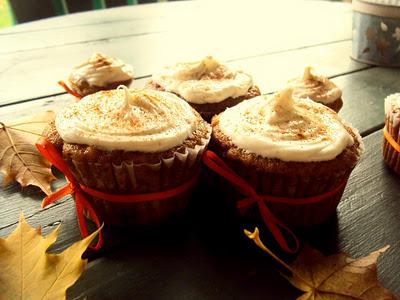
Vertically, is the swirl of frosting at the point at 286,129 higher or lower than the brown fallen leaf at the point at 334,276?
higher

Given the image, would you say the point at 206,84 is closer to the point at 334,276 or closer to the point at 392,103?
the point at 392,103

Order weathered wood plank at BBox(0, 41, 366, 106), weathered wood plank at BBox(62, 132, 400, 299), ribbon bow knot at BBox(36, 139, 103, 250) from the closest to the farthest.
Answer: weathered wood plank at BBox(62, 132, 400, 299) < ribbon bow knot at BBox(36, 139, 103, 250) < weathered wood plank at BBox(0, 41, 366, 106)

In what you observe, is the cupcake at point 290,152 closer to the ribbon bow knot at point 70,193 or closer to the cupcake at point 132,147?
the cupcake at point 132,147

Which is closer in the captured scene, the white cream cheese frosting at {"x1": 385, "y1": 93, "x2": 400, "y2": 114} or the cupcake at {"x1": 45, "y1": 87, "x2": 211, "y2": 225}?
the cupcake at {"x1": 45, "y1": 87, "x2": 211, "y2": 225}

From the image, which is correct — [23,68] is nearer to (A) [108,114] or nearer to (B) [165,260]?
(A) [108,114]

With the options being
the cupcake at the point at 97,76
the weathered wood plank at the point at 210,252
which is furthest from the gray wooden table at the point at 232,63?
the cupcake at the point at 97,76

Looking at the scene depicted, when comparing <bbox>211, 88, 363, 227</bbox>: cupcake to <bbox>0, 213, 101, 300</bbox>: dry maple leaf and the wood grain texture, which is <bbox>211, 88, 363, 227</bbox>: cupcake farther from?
the wood grain texture

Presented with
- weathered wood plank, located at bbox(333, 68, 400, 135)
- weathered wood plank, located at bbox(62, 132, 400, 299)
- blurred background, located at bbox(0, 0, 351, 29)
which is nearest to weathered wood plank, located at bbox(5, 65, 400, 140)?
weathered wood plank, located at bbox(333, 68, 400, 135)
